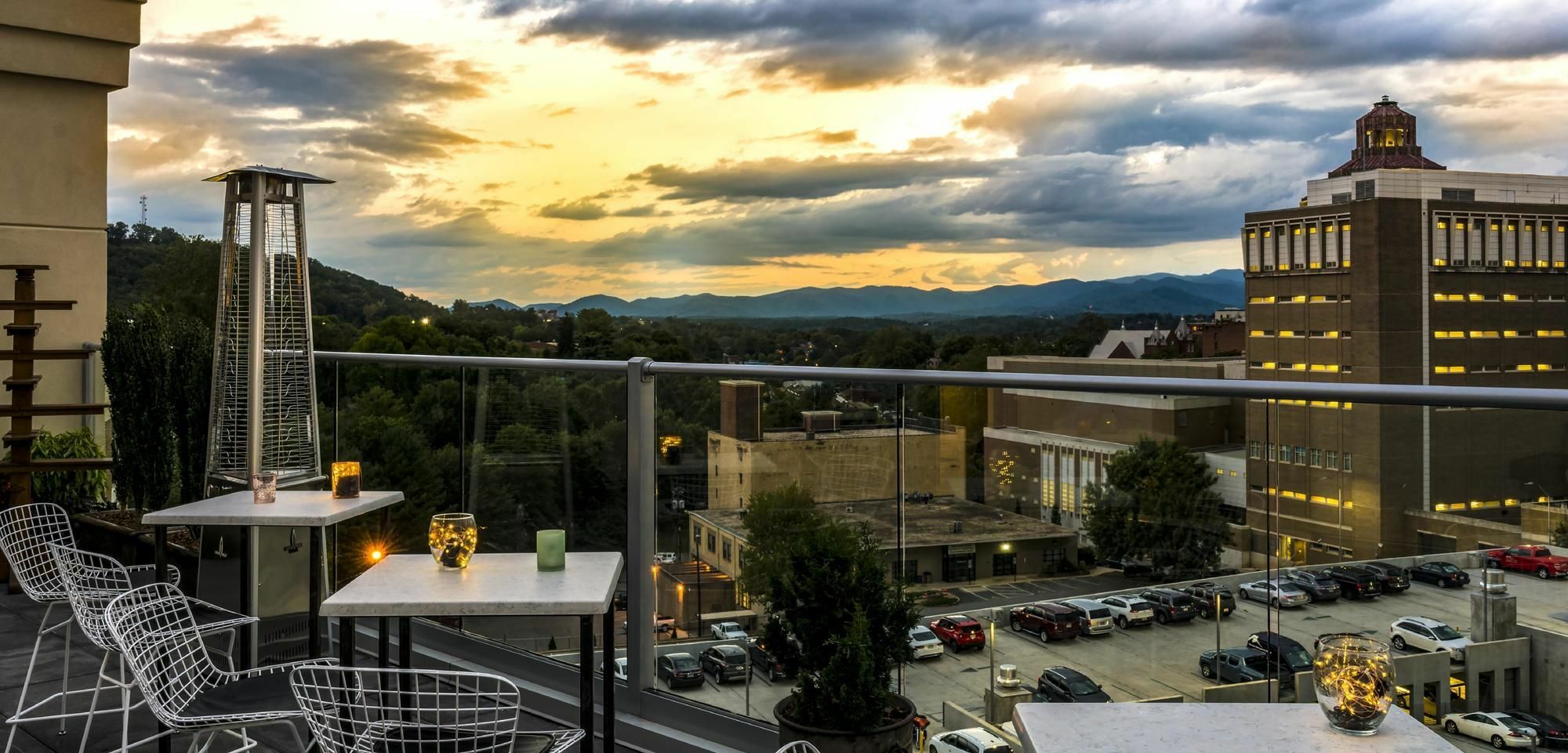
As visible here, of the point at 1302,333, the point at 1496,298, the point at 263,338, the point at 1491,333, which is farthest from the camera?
the point at 1302,333

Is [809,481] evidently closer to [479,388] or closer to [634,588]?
[634,588]

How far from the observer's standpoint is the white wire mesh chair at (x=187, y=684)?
2164mm

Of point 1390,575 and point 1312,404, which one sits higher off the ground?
point 1312,404

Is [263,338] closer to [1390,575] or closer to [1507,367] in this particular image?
[1390,575]

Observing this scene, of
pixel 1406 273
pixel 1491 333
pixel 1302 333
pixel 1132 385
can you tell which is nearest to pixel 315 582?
pixel 1132 385

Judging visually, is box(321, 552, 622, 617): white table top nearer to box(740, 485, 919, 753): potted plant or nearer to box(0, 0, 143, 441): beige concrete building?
box(740, 485, 919, 753): potted plant

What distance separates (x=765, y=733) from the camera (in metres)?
2.97

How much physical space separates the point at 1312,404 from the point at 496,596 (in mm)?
1810

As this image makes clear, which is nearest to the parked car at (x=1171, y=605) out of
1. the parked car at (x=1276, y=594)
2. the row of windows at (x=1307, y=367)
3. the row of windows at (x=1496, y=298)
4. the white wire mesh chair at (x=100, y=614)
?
the parked car at (x=1276, y=594)

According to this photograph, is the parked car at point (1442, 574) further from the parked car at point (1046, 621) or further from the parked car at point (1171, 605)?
the parked car at point (1046, 621)

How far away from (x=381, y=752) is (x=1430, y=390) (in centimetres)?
205


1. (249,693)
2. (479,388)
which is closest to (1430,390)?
(249,693)

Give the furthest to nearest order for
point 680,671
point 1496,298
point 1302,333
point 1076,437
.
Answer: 1. point 1302,333
2. point 1496,298
3. point 680,671
4. point 1076,437

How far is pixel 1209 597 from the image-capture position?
2.25 m
